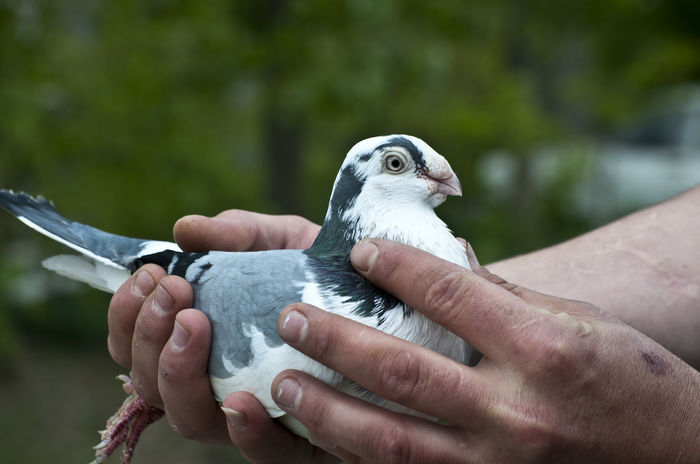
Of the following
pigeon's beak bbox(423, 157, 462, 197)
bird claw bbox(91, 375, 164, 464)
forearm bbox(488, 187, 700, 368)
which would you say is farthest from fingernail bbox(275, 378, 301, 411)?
forearm bbox(488, 187, 700, 368)

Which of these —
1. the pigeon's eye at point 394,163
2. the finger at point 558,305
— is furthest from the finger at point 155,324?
the finger at point 558,305

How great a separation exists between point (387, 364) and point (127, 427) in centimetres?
101

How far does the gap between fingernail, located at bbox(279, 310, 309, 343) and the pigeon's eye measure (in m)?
0.44

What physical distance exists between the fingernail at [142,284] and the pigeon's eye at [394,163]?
2.13 ft

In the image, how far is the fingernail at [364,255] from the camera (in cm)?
155

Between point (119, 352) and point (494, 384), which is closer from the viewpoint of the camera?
point (494, 384)

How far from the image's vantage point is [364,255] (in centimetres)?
156

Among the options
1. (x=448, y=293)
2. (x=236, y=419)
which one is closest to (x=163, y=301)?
(x=236, y=419)

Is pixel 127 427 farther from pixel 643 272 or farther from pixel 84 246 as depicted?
pixel 643 272

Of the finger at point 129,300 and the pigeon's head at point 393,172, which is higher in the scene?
the pigeon's head at point 393,172

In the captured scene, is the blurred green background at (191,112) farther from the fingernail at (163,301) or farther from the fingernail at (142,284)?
the fingernail at (163,301)

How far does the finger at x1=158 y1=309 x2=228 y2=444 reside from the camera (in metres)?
1.61

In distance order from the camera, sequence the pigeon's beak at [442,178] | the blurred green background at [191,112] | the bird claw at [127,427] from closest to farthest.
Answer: the pigeon's beak at [442,178] → the bird claw at [127,427] → the blurred green background at [191,112]

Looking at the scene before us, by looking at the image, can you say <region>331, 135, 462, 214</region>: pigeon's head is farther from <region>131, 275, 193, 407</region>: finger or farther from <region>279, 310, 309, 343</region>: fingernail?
<region>131, 275, 193, 407</region>: finger
